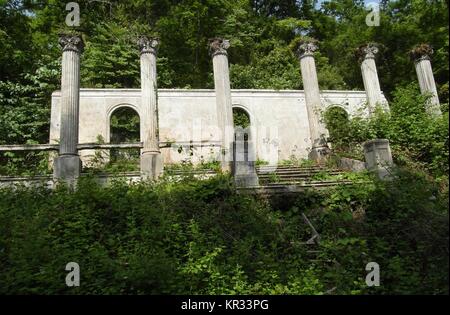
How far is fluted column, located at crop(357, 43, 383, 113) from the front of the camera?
49.3 feet

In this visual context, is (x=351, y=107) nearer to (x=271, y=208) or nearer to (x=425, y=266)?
(x=271, y=208)

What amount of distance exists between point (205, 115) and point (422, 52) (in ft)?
32.1

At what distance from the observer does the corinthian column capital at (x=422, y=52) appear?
16.4 meters

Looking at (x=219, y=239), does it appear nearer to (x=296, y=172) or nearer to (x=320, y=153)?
(x=296, y=172)

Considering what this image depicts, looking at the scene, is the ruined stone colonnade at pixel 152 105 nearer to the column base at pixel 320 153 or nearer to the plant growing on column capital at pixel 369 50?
the column base at pixel 320 153

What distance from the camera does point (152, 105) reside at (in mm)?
12539

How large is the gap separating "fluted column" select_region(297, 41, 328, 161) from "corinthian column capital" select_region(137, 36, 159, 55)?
5.61 m

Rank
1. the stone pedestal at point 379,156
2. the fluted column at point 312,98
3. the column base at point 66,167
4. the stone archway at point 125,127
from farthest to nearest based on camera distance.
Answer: the stone archway at point 125,127, the fluted column at point 312,98, the column base at point 66,167, the stone pedestal at point 379,156

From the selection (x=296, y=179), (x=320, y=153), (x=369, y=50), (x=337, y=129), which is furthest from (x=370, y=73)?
(x=296, y=179)

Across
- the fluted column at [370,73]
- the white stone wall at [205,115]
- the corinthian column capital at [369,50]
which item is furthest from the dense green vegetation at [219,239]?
the white stone wall at [205,115]

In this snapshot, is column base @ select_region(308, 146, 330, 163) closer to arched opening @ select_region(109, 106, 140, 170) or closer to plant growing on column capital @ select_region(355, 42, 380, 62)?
plant growing on column capital @ select_region(355, 42, 380, 62)

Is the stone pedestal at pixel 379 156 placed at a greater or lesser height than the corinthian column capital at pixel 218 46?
lesser

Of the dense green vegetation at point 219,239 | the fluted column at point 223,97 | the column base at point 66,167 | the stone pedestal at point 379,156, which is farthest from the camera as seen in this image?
the fluted column at point 223,97

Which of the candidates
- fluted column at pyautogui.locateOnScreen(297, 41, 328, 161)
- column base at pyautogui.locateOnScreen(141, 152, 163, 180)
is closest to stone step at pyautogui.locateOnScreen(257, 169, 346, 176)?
fluted column at pyautogui.locateOnScreen(297, 41, 328, 161)
